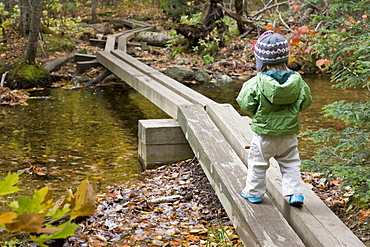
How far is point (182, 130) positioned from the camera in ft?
20.5

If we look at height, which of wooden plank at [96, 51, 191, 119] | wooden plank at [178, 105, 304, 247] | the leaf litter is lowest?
the leaf litter

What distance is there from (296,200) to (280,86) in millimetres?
868

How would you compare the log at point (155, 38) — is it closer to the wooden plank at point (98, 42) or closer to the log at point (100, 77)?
the wooden plank at point (98, 42)

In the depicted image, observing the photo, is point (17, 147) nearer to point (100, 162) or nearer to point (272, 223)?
point (100, 162)

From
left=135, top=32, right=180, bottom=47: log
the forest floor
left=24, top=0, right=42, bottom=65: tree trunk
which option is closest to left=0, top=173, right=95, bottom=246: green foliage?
the forest floor

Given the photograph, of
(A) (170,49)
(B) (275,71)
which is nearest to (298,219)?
(B) (275,71)

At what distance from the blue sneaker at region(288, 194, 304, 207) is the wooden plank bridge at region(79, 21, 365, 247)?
0.04m

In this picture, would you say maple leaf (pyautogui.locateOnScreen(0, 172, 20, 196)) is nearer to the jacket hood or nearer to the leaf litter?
the jacket hood

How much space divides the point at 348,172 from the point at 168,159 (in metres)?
3.66

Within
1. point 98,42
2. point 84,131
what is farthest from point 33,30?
point 98,42

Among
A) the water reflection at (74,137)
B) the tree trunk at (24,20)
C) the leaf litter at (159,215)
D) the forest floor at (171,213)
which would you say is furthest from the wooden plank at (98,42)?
the leaf litter at (159,215)

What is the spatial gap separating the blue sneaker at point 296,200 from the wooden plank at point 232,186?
0.14 m

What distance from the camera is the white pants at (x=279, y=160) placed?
3424mm

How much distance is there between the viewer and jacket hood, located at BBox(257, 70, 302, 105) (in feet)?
10.6
